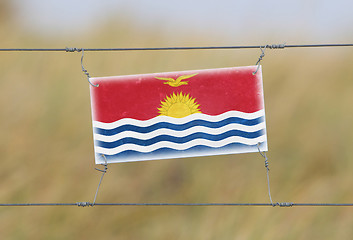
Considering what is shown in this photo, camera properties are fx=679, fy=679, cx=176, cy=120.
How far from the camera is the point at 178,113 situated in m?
11.0

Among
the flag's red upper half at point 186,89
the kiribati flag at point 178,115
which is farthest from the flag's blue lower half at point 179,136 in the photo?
the flag's red upper half at point 186,89

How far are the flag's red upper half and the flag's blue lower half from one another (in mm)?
201

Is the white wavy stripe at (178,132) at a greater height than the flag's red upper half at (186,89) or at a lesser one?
lesser

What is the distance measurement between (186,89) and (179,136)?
0.77 meters

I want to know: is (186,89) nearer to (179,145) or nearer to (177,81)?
(177,81)

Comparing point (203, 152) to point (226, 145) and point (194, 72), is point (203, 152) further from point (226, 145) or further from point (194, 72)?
point (194, 72)

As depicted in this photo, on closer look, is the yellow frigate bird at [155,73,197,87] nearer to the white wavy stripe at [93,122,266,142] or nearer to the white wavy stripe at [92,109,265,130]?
the white wavy stripe at [92,109,265,130]

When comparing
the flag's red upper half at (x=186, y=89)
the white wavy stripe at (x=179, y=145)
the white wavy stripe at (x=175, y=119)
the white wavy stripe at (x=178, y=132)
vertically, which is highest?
the flag's red upper half at (x=186, y=89)

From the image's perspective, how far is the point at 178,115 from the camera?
36.2 ft

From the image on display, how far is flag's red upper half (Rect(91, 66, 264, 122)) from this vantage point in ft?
35.9

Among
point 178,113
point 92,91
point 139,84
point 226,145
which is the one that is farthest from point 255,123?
point 92,91

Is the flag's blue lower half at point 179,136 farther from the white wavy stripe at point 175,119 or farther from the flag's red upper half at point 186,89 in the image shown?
the flag's red upper half at point 186,89

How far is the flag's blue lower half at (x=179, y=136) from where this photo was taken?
10984 mm

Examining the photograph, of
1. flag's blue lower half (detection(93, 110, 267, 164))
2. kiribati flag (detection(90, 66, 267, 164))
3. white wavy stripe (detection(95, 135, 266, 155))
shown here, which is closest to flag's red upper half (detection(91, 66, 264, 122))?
kiribati flag (detection(90, 66, 267, 164))
